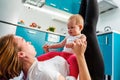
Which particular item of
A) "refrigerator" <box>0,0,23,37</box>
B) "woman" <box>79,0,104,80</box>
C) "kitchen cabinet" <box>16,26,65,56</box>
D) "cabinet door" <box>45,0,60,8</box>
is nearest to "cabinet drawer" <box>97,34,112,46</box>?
"kitchen cabinet" <box>16,26,65,56</box>

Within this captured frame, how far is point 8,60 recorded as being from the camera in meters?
0.69

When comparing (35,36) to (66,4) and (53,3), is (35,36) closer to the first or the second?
(53,3)

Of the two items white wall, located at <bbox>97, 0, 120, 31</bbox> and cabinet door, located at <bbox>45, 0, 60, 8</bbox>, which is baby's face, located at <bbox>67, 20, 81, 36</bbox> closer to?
cabinet door, located at <bbox>45, 0, 60, 8</bbox>

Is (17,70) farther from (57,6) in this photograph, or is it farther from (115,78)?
(57,6)

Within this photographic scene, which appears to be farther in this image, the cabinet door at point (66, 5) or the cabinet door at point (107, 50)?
the cabinet door at point (66, 5)

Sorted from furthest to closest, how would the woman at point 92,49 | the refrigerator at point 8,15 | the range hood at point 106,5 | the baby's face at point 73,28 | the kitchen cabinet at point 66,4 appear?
the kitchen cabinet at point 66,4, the range hood at point 106,5, the refrigerator at point 8,15, the baby's face at point 73,28, the woman at point 92,49

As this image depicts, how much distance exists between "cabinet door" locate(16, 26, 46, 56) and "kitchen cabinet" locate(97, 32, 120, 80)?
0.91m

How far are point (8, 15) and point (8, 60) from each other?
1.66 metres

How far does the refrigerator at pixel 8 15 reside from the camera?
6.79ft

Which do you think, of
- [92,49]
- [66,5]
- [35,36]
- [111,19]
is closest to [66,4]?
[66,5]

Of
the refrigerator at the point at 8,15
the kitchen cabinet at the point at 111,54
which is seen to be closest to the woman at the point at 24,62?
the refrigerator at the point at 8,15

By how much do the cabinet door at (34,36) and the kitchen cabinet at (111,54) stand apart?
2.99 feet

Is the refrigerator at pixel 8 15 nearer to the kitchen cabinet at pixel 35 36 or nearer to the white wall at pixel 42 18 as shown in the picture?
the kitchen cabinet at pixel 35 36

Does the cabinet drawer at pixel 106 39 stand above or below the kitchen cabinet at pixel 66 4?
below
